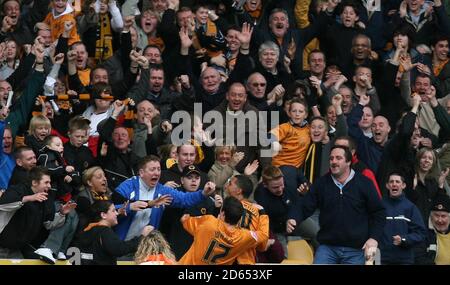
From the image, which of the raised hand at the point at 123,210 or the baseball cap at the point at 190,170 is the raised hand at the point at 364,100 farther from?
the raised hand at the point at 123,210

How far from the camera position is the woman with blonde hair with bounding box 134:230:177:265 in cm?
1549

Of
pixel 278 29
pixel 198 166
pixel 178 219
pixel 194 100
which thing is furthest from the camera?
pixel 278 29

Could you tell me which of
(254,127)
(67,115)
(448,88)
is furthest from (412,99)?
(67,115)

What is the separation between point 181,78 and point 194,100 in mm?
312

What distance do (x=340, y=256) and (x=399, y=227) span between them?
107 centimetres

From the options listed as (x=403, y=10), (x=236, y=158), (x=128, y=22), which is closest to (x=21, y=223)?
(x=236, y=158)

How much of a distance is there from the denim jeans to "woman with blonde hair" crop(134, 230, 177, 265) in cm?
270

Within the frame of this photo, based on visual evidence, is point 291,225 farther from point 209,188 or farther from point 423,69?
point 423,69

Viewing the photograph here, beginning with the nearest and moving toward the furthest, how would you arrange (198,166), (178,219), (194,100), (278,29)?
1. (178,219)
2. (198,166)
3. (194,100)
4. (278,29)

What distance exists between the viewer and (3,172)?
60.7 feet

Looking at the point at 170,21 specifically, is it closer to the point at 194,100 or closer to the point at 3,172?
the point at 194,100

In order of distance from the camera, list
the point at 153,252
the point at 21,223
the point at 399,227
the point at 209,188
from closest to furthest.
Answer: the point at 153,252, the point at 21,223, the point at 209,188, the point at 399,227

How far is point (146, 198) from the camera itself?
1802 centimetres

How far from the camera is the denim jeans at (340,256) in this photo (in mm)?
17828
